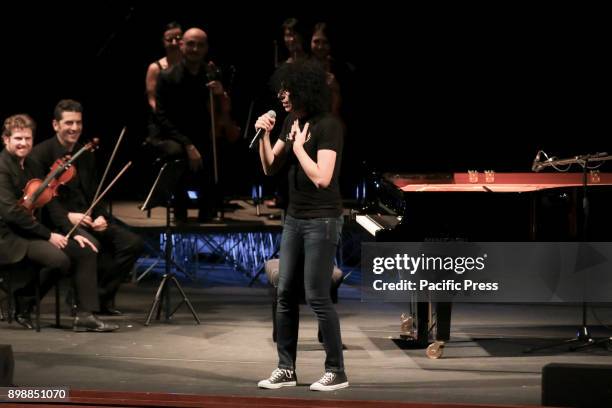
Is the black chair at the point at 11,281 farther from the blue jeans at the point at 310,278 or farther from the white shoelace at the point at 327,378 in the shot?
the white shoelace at the point at 327,378

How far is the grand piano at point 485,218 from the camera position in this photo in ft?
18.5

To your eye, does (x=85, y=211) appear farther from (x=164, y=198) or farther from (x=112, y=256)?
(x=164, y=198)

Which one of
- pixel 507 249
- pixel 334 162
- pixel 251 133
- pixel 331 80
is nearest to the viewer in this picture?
pixel 334 162

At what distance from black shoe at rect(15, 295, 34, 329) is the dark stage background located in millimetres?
2199

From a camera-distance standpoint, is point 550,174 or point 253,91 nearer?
point 550,174

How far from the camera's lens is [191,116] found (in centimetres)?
808

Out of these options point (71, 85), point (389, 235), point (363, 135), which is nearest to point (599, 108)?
point (363, 135)

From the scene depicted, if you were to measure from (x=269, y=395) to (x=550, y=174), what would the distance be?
246 cm

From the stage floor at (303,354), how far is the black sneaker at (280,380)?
0.14 ft

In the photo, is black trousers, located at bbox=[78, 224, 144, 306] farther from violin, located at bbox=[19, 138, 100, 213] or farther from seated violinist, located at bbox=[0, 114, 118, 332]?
violin, located at bbox=[19, 138, 100, 213]

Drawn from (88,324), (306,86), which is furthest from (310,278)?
(88,324)

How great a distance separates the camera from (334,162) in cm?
476

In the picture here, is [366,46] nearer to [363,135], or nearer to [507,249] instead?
[363,135]

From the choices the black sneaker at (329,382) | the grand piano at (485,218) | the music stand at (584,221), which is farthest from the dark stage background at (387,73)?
the black sneaker at (329,382)
